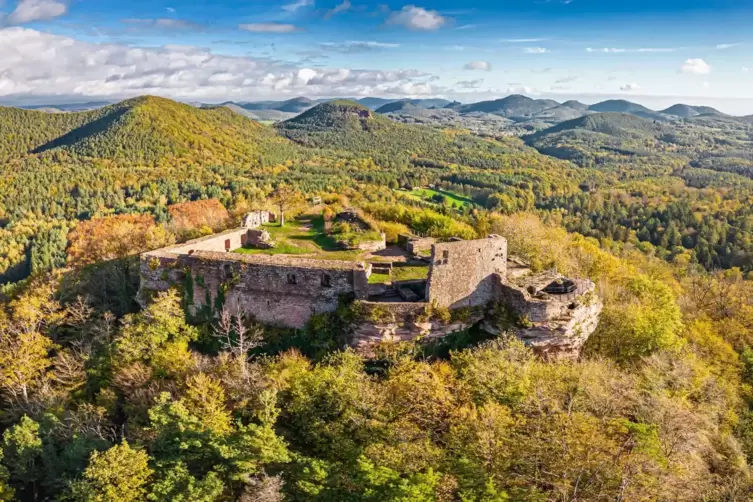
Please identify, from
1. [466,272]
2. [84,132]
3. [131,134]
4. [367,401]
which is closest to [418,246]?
[466,272]

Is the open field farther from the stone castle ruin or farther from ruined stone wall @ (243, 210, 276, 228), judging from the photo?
the stone castle ruin

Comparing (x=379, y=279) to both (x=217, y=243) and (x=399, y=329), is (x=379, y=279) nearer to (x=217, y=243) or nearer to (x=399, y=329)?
(x=399, y=329)

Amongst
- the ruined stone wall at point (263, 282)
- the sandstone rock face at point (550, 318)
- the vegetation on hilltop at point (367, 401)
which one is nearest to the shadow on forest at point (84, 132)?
the vegetation on hilltop at point (367, 401)

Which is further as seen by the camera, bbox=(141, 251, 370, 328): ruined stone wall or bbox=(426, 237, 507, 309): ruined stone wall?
bbox=(141, 251, 370, 328): ruined stone wall

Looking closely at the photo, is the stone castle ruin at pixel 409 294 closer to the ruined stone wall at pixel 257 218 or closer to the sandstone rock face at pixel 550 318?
the sandstone rock face at pixel 550 318

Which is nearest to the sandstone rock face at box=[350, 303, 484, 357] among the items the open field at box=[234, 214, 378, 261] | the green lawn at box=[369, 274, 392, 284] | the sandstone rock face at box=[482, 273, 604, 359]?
the green lawn at box=[369, 274, 392, 284]

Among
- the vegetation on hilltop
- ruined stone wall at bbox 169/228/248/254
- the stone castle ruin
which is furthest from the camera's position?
ruined stone wall at bbox 169/228/248/254
